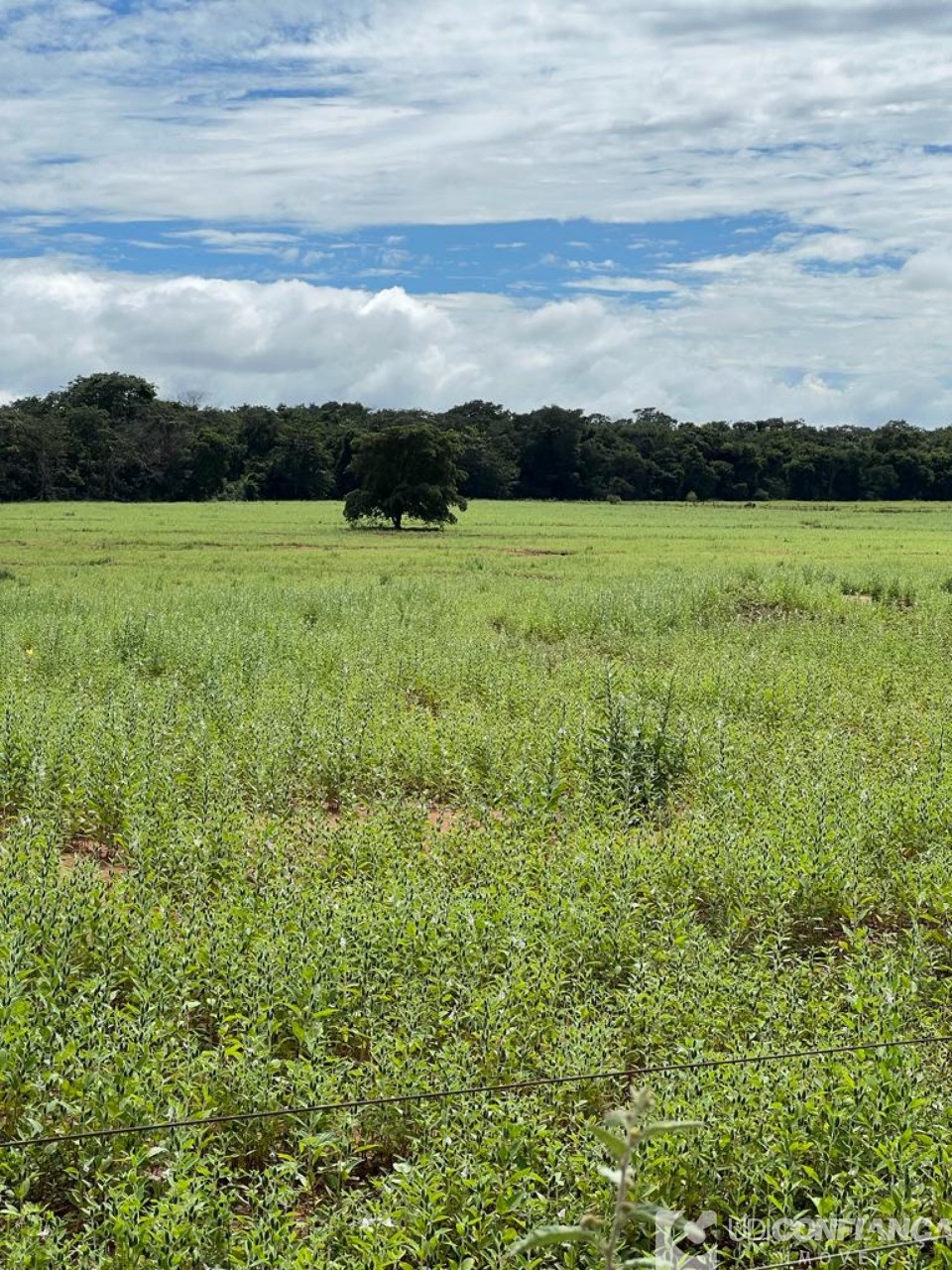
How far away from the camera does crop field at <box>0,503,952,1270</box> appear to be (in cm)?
447

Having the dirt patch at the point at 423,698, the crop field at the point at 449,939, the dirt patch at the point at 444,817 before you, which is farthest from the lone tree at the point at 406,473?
the dirt patch at the point at 444,817

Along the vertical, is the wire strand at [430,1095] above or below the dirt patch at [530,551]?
below

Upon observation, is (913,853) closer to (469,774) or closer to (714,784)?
(714,784)

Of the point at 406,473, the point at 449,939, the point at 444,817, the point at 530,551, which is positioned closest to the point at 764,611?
the point at 444,817

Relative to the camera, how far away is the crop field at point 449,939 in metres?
4.47

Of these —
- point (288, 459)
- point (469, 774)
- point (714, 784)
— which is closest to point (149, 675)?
point (469, 774)

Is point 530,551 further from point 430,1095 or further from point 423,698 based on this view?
point 430,1095

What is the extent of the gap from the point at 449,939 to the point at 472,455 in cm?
9051

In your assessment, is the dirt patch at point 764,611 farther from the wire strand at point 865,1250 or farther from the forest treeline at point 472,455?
the forest treeline at point 472,455

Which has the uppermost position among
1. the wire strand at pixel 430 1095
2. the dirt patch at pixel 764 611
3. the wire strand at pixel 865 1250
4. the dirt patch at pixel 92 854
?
the dirt patch at pixel 764 611

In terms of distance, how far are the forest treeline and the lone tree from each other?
1223 inches

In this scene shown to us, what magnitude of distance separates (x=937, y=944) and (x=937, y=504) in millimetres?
88411

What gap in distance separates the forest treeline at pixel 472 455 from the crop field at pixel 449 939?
72879mm

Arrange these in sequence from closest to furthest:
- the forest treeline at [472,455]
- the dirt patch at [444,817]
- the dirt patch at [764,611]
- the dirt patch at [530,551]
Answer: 1. the dirt patch at [444,817]
2. the dirt patch at [764,611]
3. the dirt patch at [530,551]
4. the forest treeline at [472,455]
